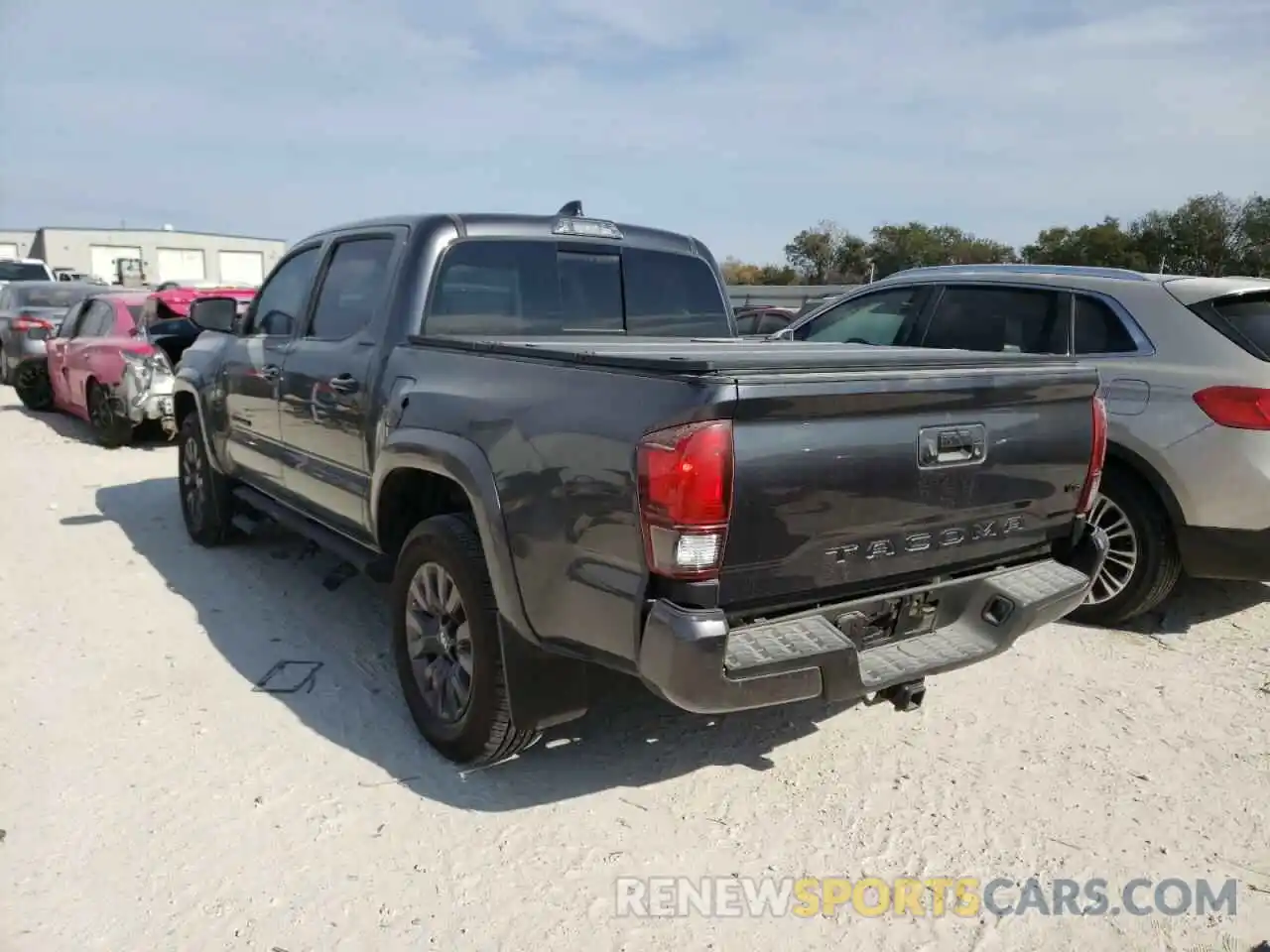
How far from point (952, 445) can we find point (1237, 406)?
2.24 metres

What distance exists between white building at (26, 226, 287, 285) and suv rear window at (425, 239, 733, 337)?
65.9 meters

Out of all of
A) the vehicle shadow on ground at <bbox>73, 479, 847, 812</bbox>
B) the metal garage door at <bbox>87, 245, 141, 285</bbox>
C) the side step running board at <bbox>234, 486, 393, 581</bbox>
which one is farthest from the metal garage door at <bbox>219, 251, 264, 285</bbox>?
the vehicle shadow on ground at <bbox>73, 479, 847, 812</bbox>

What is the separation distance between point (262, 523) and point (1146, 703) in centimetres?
510

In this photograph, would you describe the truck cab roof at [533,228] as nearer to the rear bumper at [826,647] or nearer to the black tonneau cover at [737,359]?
the black tonneau cover at [737,359]

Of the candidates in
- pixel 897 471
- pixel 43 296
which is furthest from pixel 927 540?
pixel 43 296

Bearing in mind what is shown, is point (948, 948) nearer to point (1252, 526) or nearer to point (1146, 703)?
point (1146, 703)

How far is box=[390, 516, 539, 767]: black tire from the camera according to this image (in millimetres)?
3141

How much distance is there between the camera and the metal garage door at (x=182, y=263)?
70375 mm

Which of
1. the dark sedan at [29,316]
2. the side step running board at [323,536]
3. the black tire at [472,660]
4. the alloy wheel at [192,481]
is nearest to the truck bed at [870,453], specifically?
the black tire at [472,660]

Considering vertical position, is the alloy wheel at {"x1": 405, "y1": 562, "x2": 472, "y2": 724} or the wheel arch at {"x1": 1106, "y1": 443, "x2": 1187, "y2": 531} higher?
the wheel arch at {"x1": 1106, "y1": 443, "x2": 1187, "y2": 531}

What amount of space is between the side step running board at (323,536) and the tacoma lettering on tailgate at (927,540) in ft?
6.73

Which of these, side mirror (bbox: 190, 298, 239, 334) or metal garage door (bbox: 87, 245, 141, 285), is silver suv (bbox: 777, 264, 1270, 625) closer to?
side mirror (bbox: 190, 298, 239, 334)

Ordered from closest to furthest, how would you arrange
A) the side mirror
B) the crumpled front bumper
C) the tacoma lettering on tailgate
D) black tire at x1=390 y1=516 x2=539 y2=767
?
the tacoma lettering on tailgate
black tire at x1=390 y1=516 x2=539 y2=767
the side mirror
the crumpled front bumper

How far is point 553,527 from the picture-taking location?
278cm
